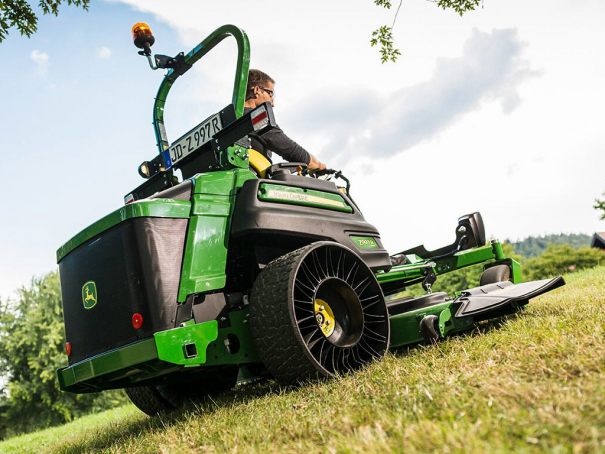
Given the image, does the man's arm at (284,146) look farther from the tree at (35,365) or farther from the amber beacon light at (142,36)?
the tree at (35,365)

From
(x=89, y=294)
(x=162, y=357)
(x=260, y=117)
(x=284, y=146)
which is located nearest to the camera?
(x=162, y=357)

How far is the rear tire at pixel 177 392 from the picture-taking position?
13.2ft

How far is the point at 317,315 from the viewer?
3170 millimetres

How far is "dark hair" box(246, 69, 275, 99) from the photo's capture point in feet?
14.1

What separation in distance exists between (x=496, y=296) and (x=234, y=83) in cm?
260

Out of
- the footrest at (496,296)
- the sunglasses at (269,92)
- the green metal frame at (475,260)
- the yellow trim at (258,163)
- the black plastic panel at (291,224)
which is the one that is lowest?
the footrest at (496,296)

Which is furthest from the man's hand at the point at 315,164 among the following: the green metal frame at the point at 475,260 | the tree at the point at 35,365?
the tree at the point at 35,365

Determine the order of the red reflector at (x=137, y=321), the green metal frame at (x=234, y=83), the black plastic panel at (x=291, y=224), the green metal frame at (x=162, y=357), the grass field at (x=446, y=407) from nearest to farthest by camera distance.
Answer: the grass field at (x=446, y=407), the green metal frame at (x=162, y=357), the red reflector at (x=137, y=321), the black plastic panel at (x=291, y=224), the green metal frame at (x=234, y=83)

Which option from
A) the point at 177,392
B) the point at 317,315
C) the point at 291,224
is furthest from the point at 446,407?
the point at 177,392

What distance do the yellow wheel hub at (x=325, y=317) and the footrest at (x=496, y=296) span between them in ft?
3.12

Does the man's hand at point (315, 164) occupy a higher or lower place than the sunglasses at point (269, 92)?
lower

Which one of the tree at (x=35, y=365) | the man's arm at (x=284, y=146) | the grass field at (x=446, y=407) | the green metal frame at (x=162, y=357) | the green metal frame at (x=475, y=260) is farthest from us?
the tree at (x=35, y=365)

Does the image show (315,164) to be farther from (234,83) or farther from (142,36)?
(142,36)

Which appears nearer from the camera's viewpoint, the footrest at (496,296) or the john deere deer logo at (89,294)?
the john deere deer logo at (89,294)
